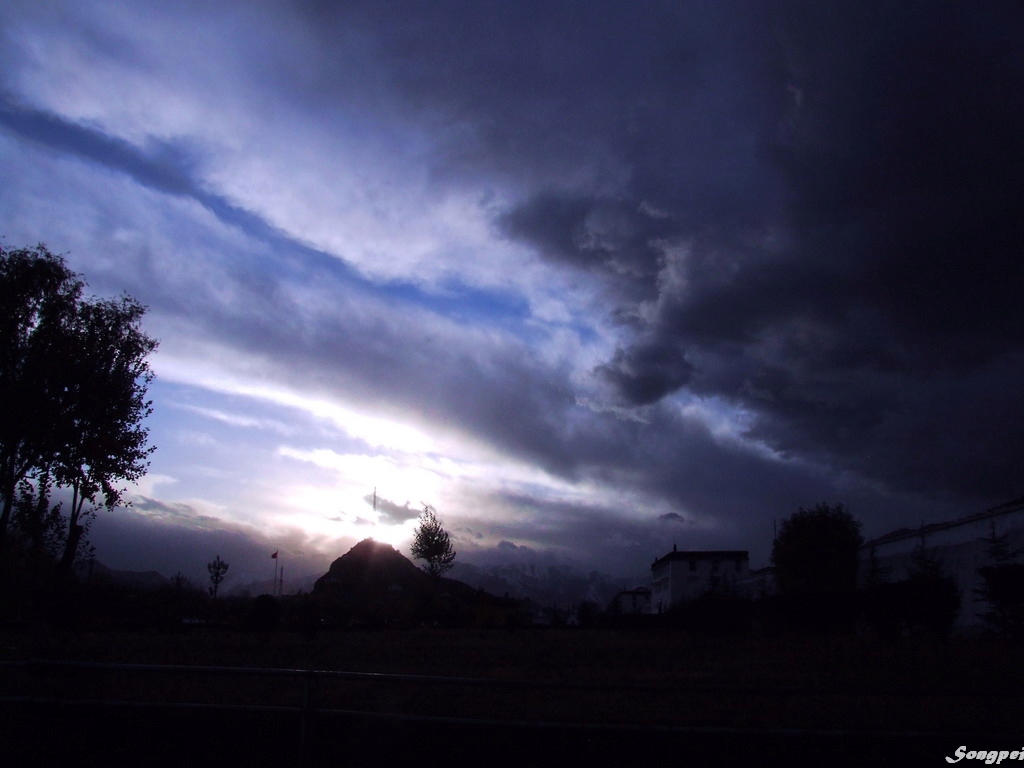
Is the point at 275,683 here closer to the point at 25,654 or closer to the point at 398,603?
the point at 25,654

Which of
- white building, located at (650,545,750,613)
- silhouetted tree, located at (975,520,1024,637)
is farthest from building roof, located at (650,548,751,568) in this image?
silhouetted tree, located at (975,520,1024,637)

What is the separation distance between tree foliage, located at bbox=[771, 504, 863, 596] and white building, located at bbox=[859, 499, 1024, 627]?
1440 cm

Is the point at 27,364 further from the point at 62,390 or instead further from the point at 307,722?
the point at 307,722

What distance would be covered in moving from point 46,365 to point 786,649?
26511mm

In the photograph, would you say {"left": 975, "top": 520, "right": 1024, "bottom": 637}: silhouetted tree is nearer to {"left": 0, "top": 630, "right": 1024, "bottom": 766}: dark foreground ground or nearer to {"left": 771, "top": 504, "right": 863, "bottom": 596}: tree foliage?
{"left": 0, "top": 630, "right": 1024, "bottom": 766}: dark foreground ground

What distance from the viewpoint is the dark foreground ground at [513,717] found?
6594mm

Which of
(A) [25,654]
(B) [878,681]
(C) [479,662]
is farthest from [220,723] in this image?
(C) [479,662]

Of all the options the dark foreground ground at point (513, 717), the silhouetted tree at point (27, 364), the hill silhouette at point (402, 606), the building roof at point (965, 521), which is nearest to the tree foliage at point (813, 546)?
the building roof at point (965, 521)

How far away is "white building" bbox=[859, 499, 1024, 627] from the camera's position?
95.0 feet

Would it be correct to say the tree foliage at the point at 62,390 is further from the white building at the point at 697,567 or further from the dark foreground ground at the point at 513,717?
the white building at the point at 697,567

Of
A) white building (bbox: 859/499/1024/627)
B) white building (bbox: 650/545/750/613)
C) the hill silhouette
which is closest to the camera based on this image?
white building (bbox: 859/499/1024/627)

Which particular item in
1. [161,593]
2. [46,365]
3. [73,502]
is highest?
[46,365]

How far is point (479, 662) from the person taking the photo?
2000 centimetres

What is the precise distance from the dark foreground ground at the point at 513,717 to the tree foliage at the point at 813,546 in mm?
39783
